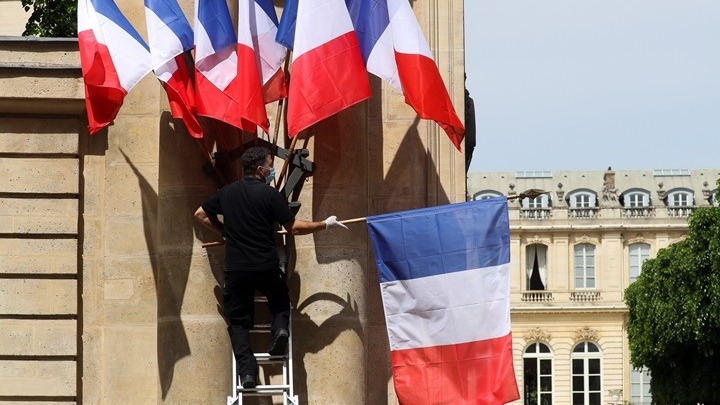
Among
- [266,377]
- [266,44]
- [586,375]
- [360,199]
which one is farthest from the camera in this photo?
[586,375]

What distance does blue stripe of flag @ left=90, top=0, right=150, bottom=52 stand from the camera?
41.6 feet

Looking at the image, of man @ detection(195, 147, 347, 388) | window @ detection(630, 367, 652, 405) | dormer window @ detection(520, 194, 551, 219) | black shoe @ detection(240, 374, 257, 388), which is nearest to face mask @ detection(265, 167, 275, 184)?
man @ detection(195, 147, 347, 388)

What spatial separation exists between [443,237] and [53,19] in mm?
15469

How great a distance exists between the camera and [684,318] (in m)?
63.0

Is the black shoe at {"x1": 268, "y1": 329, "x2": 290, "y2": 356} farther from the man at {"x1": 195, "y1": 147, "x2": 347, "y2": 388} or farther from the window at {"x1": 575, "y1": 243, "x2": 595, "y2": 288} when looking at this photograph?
the window at {"x1": 575, "y1": 243, "x2": 595, "y2": 288}

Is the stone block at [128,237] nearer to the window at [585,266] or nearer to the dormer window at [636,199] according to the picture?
the window at [585,266]

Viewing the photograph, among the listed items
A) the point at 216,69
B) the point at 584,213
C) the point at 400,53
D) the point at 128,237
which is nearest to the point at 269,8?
the point at 216,69

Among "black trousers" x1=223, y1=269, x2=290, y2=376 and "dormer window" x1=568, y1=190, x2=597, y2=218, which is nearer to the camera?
"black trousers" x1=223, y1=269, x2=290, y2=376

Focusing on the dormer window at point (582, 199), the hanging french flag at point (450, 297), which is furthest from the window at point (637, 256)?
the hanging french flag at point (450, 297)

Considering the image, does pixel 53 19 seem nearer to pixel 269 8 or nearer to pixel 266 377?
pixel 269 8

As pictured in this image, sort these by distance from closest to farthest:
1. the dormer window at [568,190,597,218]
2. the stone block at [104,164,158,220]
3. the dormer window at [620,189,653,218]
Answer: the stone block at [104,164,158,220] < the dormer window at [620,189,653,218] < the dormer window at [568,190,597,218]

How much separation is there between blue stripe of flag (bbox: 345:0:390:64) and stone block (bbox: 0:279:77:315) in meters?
2.82

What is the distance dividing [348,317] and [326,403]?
621 mm

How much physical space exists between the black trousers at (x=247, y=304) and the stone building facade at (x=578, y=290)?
90.8m
